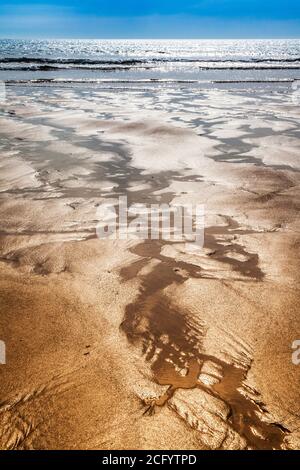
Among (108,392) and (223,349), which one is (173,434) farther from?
(223,349)

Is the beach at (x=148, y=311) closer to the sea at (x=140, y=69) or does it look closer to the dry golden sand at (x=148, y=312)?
the dry golden sand at (x=148, y=312)

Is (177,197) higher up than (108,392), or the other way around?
(177,197)

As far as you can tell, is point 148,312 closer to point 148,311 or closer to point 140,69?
point 148,311

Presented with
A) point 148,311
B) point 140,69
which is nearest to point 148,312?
point 148,311

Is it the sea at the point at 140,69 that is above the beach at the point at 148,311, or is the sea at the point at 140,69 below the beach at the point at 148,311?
above

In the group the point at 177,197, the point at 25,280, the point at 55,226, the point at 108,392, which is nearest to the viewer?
the point at 108,392

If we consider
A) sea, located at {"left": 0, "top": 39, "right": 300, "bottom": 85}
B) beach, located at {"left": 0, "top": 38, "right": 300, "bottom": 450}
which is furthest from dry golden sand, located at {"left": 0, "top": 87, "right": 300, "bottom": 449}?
sea, located at {"left": 0, "top": 39, "right": 300, "bottom": 85}

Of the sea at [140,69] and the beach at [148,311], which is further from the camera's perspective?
the sea at [140,69]

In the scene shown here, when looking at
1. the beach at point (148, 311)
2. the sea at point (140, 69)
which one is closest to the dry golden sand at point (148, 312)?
the beach at point (148, 311)
